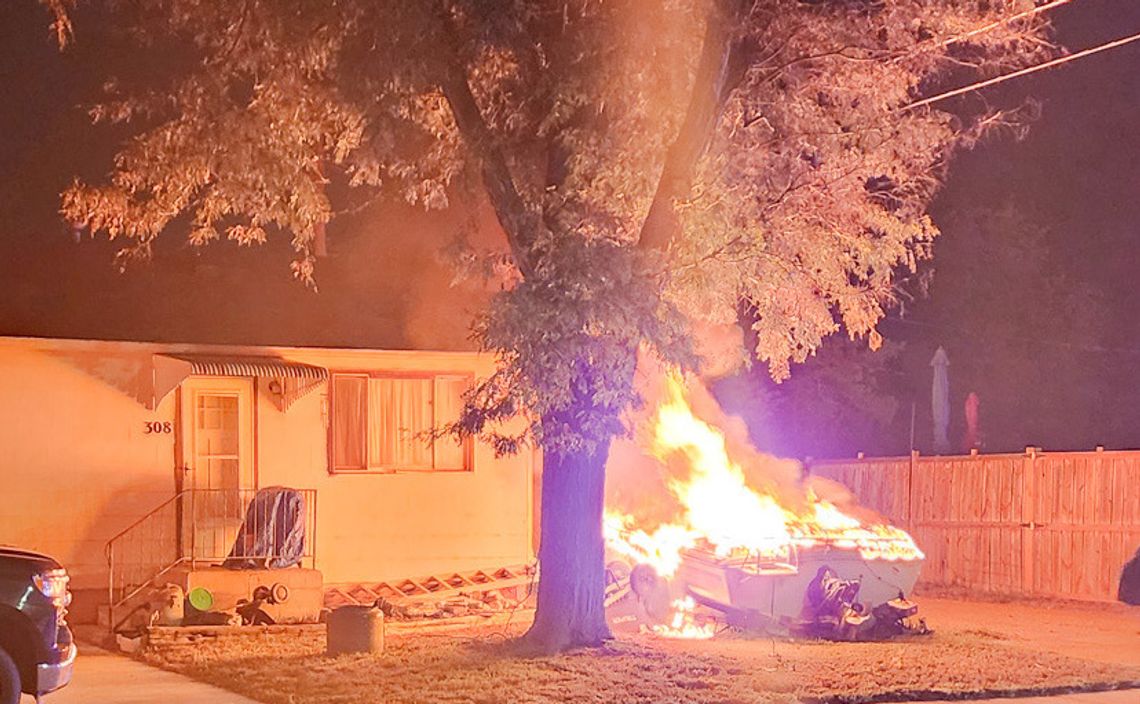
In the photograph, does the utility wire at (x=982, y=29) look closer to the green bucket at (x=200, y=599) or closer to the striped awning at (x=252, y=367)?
the striped awning at (x=252, y=367)

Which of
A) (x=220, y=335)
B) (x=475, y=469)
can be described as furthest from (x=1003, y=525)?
(x=220, y=335)

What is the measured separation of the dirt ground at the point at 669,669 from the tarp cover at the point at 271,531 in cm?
147

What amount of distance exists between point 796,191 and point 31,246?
9148 millimetres

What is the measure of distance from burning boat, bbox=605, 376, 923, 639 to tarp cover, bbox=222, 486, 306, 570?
371cm

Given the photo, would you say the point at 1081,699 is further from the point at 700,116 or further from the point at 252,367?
the point at 252,367

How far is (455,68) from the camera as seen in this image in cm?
1327

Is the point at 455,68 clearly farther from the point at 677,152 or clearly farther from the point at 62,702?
the point at 62,702

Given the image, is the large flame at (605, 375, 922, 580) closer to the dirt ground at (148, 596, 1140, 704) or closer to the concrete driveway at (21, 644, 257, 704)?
the dirt ground at (148, 596, 1140, 704)

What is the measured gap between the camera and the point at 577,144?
13.4 meters

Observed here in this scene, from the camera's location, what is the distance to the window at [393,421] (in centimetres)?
1809

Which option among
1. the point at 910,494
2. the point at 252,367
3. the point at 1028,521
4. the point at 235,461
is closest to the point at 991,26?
the point at 252,367

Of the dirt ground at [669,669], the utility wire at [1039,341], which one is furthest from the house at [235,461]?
the utility wire at [1039,341]

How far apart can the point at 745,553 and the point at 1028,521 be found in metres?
6.76

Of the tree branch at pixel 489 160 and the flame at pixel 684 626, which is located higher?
the tree branch at pixel 489 160
